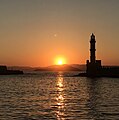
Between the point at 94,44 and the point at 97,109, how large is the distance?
115m

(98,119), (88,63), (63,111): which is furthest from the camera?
(88,63)

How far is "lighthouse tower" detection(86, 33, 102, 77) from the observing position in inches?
5723

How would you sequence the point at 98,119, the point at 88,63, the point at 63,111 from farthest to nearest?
the point at 88,63, the point at 63,111, the point at 98,119

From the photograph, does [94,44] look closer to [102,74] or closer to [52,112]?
[102,74]

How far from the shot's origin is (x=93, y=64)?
5768 inches

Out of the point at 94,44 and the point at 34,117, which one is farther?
the point at 94,44

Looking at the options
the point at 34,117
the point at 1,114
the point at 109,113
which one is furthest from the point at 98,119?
the point at 1,114

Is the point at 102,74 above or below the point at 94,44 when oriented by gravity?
below

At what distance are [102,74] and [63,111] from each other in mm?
122261

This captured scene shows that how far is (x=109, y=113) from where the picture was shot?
31047 millimetres

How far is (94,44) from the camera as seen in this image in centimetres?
14762

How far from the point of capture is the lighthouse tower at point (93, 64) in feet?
477

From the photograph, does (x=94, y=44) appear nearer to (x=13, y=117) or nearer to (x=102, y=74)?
(x=102, y=74)

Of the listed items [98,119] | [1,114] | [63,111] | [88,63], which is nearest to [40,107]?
[63,111]
